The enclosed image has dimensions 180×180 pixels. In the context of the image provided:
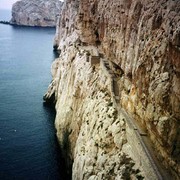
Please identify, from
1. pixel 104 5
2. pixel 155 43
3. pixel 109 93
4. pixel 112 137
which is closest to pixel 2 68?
pixel 104 5

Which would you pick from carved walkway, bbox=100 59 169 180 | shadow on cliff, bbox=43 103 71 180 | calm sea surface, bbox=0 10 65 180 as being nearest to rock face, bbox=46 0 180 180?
carved walkway, bbox=100 59 169 180

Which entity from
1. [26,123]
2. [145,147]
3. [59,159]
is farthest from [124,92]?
[26,123]

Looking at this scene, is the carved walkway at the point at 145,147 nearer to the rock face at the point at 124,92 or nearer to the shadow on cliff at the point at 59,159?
the rock face at the point at 124,92

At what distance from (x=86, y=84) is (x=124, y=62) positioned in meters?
12.4

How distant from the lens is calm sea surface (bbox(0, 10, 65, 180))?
55.3 m

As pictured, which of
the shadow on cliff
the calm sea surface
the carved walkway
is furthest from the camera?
the calm sea surface

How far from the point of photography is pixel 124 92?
142 ft

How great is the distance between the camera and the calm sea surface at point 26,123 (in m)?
55.3

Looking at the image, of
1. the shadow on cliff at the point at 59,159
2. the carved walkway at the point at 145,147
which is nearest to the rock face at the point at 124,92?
the carved walkway at the point at 145,147

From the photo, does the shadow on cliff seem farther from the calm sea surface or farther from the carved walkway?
the carved walkway

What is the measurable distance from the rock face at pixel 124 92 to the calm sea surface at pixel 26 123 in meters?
4.35

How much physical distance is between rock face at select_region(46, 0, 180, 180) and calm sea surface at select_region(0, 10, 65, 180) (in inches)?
171

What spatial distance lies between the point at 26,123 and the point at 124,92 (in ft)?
115

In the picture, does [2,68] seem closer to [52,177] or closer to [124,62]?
[52,177]
